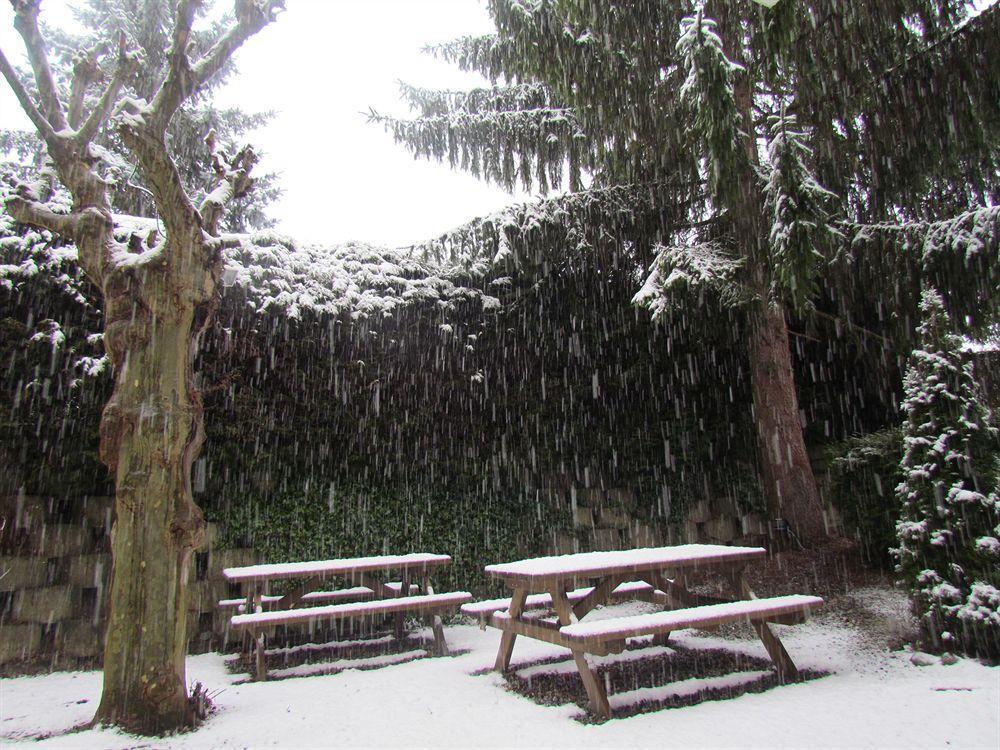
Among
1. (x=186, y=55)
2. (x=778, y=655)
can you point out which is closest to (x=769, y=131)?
(x=778, y=655)

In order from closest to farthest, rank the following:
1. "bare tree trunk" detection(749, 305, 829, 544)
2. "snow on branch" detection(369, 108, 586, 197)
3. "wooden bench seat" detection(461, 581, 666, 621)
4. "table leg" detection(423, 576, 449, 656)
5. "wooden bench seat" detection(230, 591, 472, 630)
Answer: "wooden bench seat" detection(230, 591, 472, 630) → "wooden bench seat" detection(461, 581, 666, 621) → "table leg" detection(423, 576, 449, 656) → "bare tree trunk" detection(749, 305, 829, 544) → "snow on branch" detection(369, 108, 586, 197)

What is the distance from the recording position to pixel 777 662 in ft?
14.1

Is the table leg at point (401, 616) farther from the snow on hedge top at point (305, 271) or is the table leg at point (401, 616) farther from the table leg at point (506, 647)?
the snow on hedge top at point (305, 271)

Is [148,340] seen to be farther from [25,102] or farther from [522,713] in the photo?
[522,713]

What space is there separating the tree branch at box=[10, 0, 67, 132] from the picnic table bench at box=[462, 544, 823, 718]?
461 cm

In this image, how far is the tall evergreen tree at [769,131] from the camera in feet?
19.1

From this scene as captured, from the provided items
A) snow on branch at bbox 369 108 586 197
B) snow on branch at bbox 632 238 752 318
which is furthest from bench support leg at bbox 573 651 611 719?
snow on branch at bbox 369 108 586 197

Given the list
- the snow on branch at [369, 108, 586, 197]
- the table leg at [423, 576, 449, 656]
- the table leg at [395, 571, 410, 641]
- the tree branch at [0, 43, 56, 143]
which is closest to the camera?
the tree branch at [0, 43, 56, 143]

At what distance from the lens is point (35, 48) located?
157 inches

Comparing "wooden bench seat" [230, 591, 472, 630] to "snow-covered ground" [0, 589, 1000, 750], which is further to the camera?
"wooden bench seat" [230, 591, 472, 630]

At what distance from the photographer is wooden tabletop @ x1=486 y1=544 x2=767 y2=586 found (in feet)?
13.5

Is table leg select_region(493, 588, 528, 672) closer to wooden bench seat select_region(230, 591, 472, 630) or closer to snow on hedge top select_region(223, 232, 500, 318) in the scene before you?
wooden bench seat select_region(230, 591, 472, 630)

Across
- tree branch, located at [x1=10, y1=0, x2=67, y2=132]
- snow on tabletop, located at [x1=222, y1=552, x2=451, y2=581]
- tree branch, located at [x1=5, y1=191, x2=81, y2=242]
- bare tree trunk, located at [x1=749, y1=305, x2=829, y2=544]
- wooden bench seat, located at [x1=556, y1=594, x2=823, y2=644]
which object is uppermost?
tree branch, located at [x1=10, y1=0, x2=67, y2=132]

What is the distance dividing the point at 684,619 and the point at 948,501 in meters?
2.42
